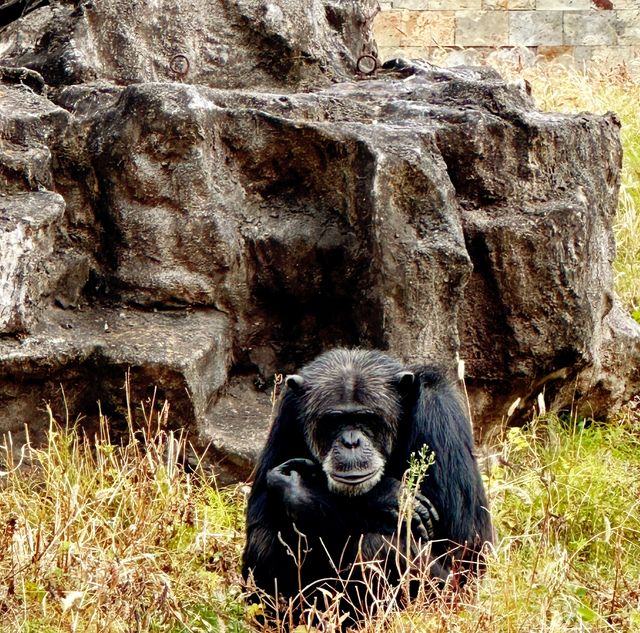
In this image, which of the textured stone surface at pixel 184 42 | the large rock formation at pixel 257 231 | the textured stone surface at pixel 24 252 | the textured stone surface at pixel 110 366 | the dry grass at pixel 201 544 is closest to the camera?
the dry grass at pixel 201 544

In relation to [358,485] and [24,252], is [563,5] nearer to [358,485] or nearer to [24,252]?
[24,252]

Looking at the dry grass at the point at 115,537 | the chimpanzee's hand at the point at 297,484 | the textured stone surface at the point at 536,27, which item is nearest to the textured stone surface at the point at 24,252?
the dry grass at the point at 115,537

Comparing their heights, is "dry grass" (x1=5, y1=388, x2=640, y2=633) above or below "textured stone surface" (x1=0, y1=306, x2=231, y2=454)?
below

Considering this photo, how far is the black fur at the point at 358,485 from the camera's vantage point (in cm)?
414

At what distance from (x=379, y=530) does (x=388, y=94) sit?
2.83m

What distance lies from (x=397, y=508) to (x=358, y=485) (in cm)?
16

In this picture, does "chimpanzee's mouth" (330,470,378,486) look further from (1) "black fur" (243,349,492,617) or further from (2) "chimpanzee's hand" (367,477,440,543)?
(2) "chimpanzee's hand" (367,477,440,543)

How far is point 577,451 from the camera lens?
20.3 ft

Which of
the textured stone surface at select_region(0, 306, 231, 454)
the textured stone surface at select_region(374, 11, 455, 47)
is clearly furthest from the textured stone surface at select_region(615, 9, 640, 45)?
the textured stone surface at select_region(0, 306, 231, 454)

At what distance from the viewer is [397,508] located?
4152 millimetres

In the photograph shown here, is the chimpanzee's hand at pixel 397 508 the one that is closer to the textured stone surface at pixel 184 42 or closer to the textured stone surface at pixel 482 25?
the textured stone surface at pixel 184 42

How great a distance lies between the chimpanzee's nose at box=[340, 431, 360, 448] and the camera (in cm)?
414

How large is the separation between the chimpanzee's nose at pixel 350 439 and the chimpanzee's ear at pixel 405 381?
11.8 inches

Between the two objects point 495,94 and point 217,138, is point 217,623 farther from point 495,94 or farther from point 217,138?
point 495,94
